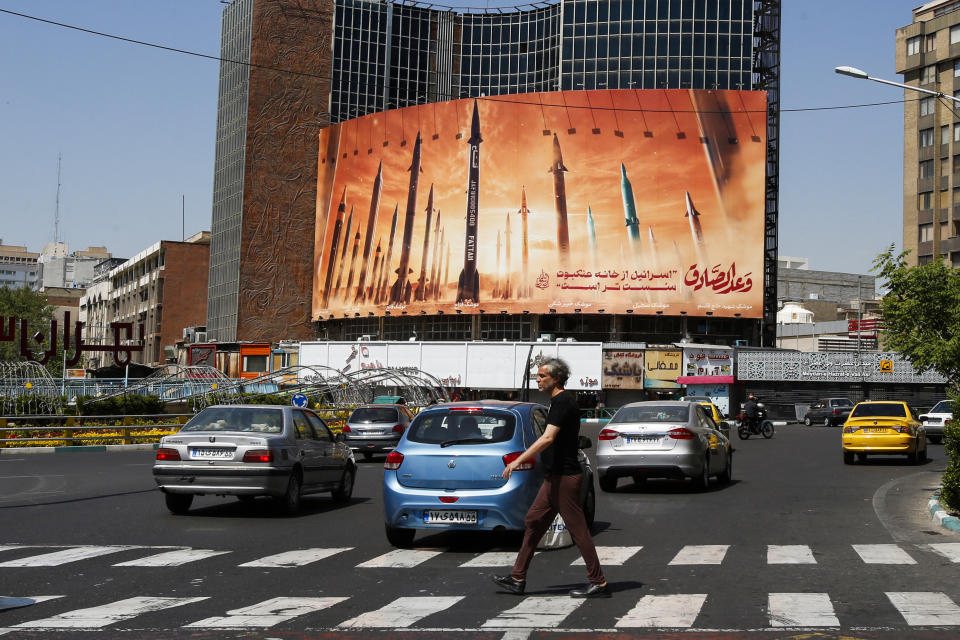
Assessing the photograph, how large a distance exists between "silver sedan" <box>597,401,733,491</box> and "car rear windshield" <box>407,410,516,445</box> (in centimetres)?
615

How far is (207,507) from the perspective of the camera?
51.5 ft

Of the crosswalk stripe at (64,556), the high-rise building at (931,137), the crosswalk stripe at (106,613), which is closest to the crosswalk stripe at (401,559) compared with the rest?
the crosswalk stripe at (106,613)

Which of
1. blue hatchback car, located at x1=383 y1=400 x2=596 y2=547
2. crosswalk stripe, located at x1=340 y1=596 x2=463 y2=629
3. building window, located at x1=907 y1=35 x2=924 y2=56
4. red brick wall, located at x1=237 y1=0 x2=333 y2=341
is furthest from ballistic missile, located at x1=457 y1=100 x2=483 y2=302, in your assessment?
crosswalk stripe, located at x1=340 y1=596 x2=463 y2=629

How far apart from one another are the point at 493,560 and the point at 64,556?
4.16 meters

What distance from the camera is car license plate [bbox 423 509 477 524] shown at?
10.9 m

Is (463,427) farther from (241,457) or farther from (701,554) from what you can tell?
(241,457)

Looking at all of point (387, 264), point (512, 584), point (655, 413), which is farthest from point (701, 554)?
point (387, 264)

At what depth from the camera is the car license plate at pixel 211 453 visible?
45.7 ft

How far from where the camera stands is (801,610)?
7699 millimetres

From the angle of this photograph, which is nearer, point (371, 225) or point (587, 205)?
point (587, 205)

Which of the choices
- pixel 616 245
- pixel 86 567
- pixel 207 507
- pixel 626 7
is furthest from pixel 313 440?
pixel 626 7

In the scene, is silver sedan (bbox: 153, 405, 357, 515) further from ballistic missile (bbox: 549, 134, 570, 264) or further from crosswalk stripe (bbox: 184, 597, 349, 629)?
ballistic missile (bbox: 549, 134, 570, 264)

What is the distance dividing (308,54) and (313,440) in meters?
86.0

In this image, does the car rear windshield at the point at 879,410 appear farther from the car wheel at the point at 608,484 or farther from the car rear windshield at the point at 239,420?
the car rear windshield at the point at 239,420
